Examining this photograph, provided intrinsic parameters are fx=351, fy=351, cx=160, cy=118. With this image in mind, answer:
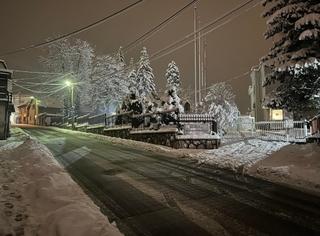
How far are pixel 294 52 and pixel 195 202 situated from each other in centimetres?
784

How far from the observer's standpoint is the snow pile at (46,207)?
5.44m

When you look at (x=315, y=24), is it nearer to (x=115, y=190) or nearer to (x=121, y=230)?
(x=115, y=190)

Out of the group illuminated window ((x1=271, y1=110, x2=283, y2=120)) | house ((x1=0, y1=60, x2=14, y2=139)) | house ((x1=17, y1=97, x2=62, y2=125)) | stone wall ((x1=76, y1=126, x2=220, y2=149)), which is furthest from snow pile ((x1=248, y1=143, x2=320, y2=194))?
house ((x1=17, y1=97, x2=62, y2=125))

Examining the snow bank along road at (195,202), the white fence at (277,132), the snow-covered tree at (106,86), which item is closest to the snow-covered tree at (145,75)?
the snow-covered tree at (106,86)

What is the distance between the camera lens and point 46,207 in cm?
675

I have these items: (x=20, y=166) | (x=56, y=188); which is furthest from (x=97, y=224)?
(x=20, y=166)

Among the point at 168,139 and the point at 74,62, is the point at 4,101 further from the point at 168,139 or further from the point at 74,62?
the point at 74,62

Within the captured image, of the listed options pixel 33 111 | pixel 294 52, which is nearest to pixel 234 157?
pixel 294 52

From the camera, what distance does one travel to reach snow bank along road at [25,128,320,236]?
5875 mm

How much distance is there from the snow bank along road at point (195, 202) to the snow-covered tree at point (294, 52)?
467cm

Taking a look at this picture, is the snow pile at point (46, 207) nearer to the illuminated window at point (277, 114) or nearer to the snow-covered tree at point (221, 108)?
the snow-covered tree at point (221, 108)

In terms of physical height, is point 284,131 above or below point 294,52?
below

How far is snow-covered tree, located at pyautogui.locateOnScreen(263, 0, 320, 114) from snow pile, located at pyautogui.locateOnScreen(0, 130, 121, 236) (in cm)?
877

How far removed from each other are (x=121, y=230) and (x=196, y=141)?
45.0 feet
